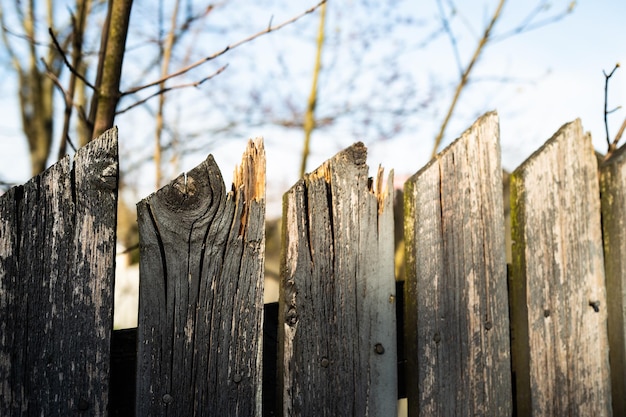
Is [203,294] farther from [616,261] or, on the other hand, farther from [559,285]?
[616,261]

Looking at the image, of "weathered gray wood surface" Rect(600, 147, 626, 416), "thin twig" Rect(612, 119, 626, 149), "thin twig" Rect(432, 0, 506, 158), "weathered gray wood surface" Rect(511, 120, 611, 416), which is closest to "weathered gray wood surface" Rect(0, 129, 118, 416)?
"weathered gray wood surface" Rect(511, 120, 611, 416)

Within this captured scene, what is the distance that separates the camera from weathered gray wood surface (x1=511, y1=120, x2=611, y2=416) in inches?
62.8

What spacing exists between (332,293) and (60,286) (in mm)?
636

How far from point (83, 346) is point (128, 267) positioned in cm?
687

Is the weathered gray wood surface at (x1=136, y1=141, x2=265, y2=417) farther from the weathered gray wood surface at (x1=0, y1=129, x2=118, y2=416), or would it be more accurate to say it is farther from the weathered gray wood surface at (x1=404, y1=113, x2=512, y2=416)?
the weathered gray wood surface at (x1=404, y1=113, x2=512, y2=416)

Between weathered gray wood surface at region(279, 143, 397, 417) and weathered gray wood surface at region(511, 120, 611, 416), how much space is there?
455 mm

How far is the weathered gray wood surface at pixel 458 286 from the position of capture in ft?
4.78

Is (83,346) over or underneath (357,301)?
underneath

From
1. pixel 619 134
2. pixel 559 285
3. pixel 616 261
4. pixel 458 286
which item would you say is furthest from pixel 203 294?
pixel 619 134

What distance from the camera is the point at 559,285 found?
64.8 inches

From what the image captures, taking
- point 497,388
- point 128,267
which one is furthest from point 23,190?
point 128,267

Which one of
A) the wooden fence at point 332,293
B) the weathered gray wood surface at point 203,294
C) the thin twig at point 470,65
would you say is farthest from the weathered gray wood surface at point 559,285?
the thin twig at point 470,65

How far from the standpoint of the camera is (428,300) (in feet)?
4.81

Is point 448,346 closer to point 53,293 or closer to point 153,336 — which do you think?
point 153,336
